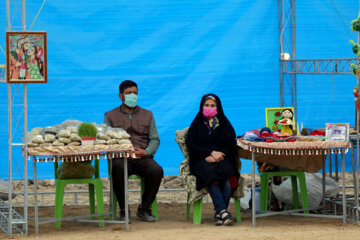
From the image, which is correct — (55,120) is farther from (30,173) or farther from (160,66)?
(160,66)

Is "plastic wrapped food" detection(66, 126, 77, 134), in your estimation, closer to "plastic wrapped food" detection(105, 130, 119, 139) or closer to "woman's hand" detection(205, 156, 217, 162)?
"plastic wrapped food" detection(105, 130, 119, 139)

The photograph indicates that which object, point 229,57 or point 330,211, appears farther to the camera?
point 229,57

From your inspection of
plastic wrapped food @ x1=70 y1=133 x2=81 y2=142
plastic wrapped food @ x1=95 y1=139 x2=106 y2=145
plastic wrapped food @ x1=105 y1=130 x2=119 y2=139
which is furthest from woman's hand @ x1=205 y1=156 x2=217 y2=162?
plastic wrapped food @ x1=70 y1=133 x2=81 y2=142

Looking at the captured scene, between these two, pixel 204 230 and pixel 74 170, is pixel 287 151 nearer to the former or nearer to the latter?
pixel 204 230

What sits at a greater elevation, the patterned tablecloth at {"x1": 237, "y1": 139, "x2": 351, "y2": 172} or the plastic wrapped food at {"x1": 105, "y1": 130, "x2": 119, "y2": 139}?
the plastic wrapped food at {"x1": 105, "y1": 130, "x2": 119, "y2": 139}

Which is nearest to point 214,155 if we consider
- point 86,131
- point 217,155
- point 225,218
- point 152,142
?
point 217,155

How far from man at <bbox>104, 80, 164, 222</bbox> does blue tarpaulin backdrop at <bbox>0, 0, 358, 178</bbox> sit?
1117 mm

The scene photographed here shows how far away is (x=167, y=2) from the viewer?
7.34 metres

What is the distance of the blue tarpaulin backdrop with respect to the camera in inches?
284

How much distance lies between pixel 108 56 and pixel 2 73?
1787 mm

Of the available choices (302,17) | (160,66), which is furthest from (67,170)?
(302,17)

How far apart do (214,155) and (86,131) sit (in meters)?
1.14

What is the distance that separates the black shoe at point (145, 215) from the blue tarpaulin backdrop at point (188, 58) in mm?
1313

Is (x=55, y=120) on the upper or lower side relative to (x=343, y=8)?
lower
